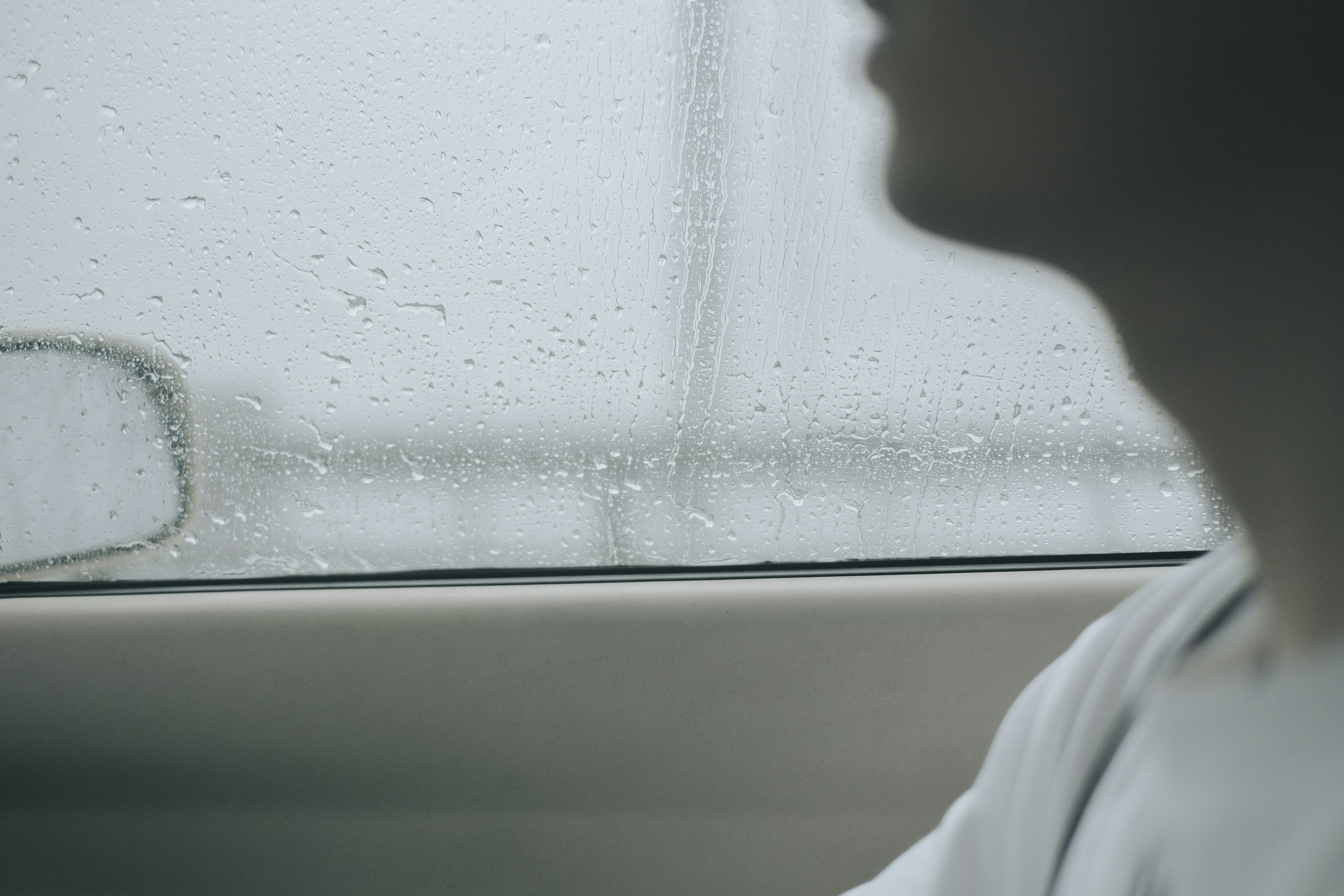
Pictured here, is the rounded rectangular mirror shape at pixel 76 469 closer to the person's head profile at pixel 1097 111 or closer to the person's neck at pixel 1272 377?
the person's head profile at pixel 1097 111

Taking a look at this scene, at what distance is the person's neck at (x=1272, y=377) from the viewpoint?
30 centimetres

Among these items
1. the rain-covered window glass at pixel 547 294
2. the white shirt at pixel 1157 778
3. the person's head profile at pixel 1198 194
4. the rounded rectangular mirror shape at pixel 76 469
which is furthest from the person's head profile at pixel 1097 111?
the rounded rectangular mirror shape at pixel 76 469

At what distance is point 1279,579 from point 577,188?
3.41 feet

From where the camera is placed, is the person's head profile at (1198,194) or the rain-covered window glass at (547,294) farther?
the rain-covered window glass at (547,294)

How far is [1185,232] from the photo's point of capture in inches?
13.4

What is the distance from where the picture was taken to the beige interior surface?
118 cm

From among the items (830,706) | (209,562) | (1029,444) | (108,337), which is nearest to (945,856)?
(830,706)

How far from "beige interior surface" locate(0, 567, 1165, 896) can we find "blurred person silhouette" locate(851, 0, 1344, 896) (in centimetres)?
74

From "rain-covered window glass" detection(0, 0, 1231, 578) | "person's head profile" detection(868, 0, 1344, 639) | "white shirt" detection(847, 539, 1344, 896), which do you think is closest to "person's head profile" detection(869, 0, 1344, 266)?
"person's head profile" detection(868, 0, 1344, 639)

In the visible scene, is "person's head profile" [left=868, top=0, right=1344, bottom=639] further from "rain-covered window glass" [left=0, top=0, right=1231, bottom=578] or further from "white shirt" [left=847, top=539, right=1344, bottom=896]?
"rain-covered window glass" [left=0, top=0, right=1231, bottom=578]

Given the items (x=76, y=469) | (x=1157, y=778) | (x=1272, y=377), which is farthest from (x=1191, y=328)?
(x=76, y=469)

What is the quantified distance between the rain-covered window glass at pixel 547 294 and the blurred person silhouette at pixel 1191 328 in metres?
0.77

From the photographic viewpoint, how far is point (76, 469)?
52.6 inches

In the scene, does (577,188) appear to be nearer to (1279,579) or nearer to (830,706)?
(830,706)
